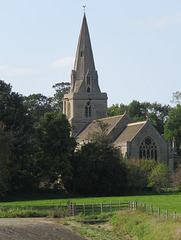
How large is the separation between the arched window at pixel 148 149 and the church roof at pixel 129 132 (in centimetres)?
164

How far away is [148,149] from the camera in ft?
229

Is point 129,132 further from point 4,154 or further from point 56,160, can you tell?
point 4,154

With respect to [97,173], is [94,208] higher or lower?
lower

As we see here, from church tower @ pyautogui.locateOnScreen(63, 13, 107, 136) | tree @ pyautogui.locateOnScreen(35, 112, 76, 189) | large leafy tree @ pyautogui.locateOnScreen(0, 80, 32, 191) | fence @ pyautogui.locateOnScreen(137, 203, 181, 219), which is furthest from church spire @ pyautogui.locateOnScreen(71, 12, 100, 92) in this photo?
fence @ pyautogui.locateOnScreen(137, 203, 181, 219)

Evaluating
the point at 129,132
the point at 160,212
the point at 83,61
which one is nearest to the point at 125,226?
the point at 160,212

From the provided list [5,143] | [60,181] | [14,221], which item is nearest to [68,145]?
[60,181]

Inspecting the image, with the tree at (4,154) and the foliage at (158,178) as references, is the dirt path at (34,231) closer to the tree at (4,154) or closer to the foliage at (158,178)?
the tree at (4,154)

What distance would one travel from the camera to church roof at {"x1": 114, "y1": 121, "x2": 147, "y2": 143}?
69500mm

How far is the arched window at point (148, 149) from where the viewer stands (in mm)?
69438

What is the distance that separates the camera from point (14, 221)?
116ft

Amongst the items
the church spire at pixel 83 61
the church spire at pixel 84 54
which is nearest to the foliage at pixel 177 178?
the church spire at pixel 83 61

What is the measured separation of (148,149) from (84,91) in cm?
1757

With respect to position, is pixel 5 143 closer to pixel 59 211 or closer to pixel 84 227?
pixel 59 211

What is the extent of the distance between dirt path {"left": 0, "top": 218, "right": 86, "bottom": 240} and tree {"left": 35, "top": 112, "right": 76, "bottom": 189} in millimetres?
21903
